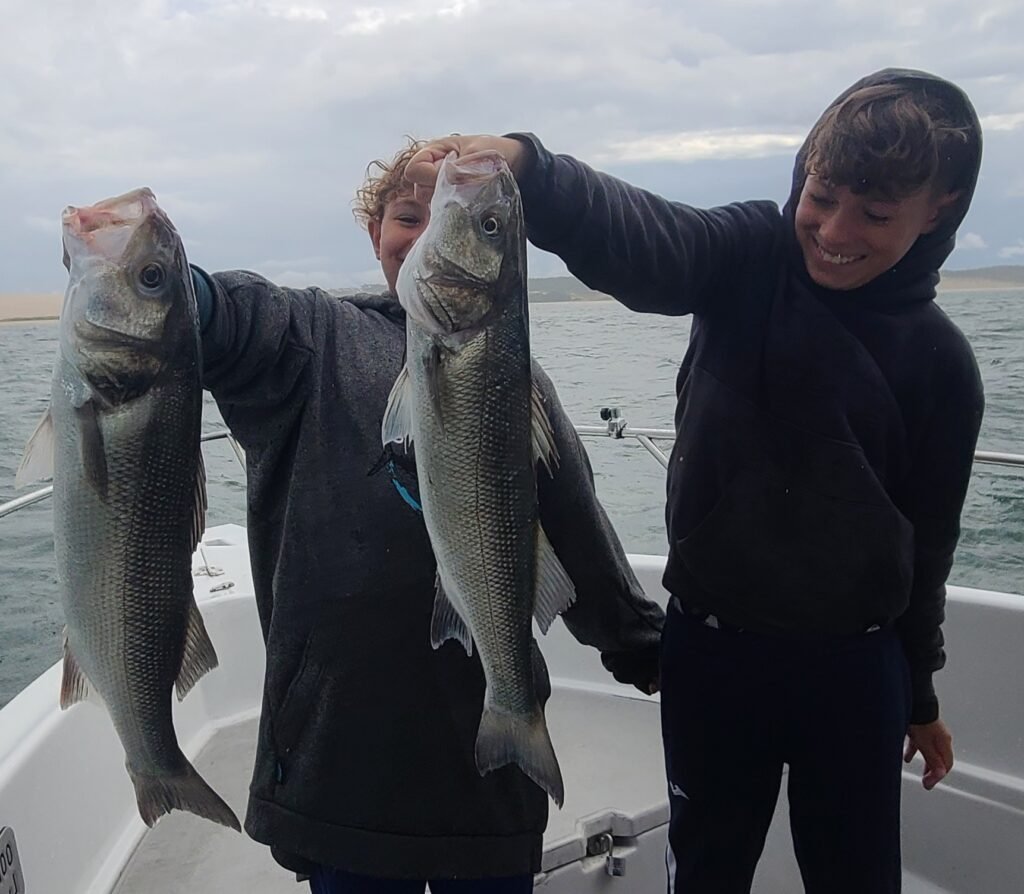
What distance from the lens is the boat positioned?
2719 millimetres

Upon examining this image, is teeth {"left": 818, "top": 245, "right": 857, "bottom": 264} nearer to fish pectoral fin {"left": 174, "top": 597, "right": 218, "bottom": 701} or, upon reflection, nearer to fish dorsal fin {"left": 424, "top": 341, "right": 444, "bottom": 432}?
fish dorsal fin {"left": 424, "top": 341, "right": 444, "bottom": 432}

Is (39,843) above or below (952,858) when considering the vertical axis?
above

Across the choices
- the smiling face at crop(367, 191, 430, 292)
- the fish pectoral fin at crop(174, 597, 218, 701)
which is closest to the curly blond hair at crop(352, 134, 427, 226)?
the smiling face at crop(367, 191, 430, 292)

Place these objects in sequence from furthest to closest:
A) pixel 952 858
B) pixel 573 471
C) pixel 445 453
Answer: pixel 952 858 < pixel 573 471 < pixel 445 453

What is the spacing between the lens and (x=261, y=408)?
1.81 metres

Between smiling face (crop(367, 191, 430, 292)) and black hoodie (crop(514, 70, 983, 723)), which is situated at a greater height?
smiling face (crop(367, 191, 430, 292))

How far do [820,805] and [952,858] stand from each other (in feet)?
4.86

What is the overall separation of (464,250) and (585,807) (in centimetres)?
253

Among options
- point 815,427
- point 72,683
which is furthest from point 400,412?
point 815,427

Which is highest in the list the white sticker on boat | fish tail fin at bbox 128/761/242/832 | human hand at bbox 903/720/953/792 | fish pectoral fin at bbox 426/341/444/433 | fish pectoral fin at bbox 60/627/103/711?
fish pectoral fin at bbox 426/341/444/433

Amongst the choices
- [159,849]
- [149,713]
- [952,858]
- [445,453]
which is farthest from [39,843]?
[952,858]

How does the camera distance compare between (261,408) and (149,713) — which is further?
(261,408)

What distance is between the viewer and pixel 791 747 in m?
2.16

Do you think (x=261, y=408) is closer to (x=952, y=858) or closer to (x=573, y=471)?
(x=573, y=471)
